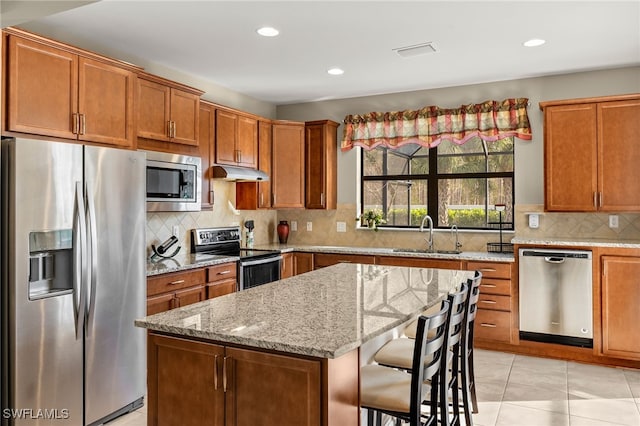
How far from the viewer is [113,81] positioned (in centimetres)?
324

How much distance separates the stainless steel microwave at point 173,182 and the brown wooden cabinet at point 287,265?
1283 millimetres

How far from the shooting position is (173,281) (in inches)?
138

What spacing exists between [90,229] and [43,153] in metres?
0.50

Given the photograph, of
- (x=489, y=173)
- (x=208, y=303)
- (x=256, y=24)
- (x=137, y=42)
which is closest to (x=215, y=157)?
(x=137, y=42)

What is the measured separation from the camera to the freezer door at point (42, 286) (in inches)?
94.6

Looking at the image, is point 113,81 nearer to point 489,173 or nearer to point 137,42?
point 137,42

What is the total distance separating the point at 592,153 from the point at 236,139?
3320mm

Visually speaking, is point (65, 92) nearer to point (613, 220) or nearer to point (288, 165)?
point (288, 165)

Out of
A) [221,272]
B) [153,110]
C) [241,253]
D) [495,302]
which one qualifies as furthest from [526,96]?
[153,110]

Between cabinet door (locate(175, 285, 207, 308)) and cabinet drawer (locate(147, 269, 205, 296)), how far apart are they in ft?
0.13

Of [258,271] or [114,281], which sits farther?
[258,271]

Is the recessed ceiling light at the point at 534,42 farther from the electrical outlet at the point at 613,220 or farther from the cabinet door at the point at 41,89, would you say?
the cabinet door at the point at 41,89

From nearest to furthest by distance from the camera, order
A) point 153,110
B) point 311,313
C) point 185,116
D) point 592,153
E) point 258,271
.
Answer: point 311,313, point 153,110, point 185,116, point 592,153, point 258,271

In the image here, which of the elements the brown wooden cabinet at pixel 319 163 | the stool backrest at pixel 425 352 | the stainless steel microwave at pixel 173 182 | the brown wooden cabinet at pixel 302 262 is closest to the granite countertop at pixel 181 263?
the stainless steel microwave at pixel 173 182
